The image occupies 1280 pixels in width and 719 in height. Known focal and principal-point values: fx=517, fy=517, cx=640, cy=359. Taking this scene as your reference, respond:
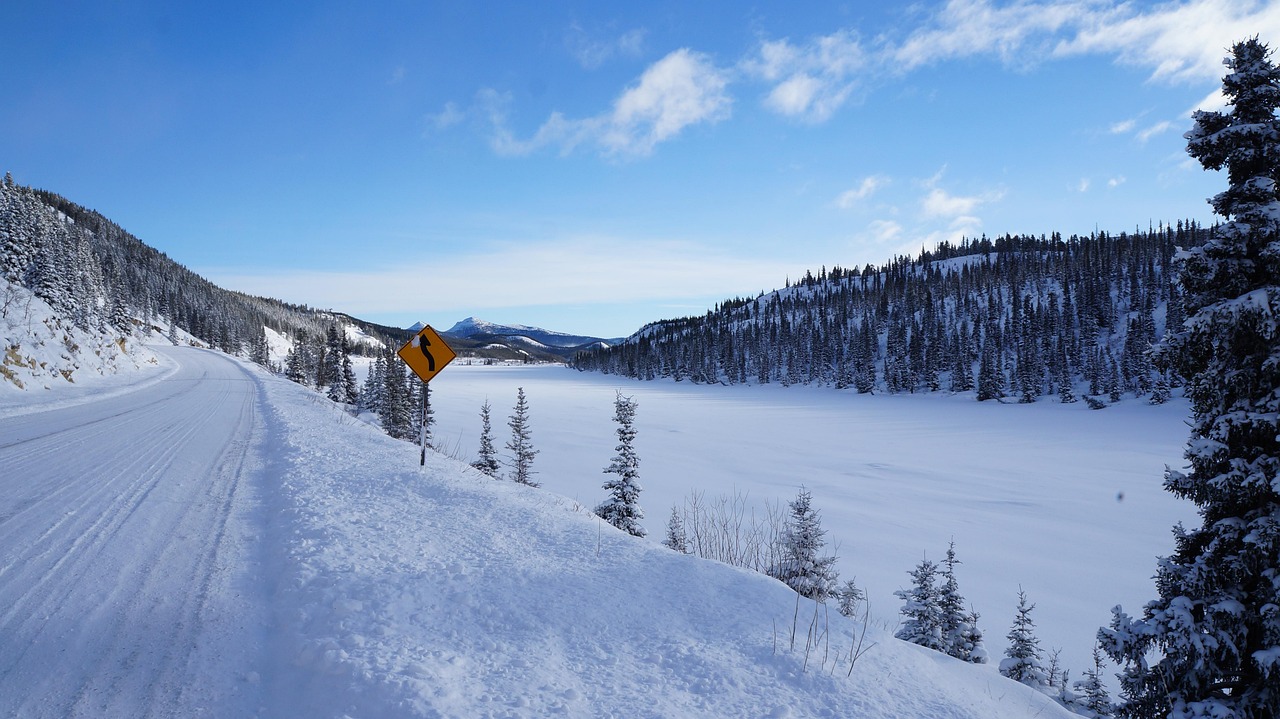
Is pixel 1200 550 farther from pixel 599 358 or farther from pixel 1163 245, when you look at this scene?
pixel 599 358

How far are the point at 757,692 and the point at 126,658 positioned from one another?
4.21 meters

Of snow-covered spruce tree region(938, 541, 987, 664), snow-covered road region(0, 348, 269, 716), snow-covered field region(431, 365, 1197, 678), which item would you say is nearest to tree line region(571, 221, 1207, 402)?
snow-covered field region(431, 365, 1197, 678)

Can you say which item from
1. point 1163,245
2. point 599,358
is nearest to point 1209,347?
point 1163,245

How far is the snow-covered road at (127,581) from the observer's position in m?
3.17

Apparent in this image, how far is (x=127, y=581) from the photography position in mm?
4684

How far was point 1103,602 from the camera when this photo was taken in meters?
10.9

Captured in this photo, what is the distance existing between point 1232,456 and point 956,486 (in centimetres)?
1816

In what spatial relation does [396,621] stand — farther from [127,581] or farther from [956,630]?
[956,630]

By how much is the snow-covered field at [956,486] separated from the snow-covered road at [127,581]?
9223mm

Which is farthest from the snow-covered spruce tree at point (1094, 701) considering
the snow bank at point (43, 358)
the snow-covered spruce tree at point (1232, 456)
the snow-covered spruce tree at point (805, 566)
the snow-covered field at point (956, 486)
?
the snow bank at point (43, 358)

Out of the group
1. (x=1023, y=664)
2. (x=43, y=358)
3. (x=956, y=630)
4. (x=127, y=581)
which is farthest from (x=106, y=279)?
(x=1023, y=664)

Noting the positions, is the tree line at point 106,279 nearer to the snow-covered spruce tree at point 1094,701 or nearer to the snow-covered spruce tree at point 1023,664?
the snow-covered spruce tree at point 1023,664

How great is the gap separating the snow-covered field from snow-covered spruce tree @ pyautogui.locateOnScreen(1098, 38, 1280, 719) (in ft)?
15.6

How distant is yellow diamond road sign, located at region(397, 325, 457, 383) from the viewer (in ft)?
34.4
